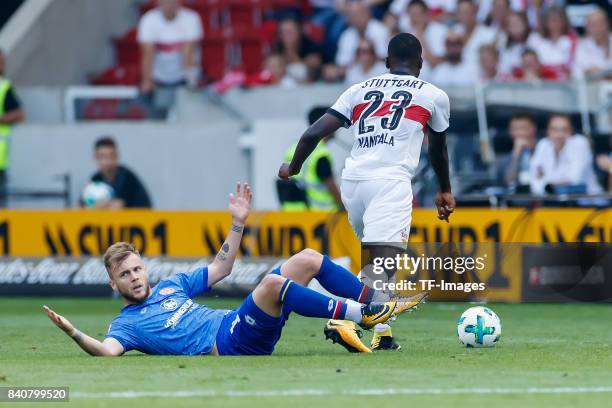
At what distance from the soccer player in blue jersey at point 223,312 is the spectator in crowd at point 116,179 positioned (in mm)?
8032

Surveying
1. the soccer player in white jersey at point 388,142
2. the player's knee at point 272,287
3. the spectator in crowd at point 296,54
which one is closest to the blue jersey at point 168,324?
the player's knee at point 272,287

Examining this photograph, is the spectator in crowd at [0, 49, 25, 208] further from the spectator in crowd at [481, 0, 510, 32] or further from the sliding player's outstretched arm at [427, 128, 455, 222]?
the sliding player's outstretched arm at [427, 128, 455, 222]

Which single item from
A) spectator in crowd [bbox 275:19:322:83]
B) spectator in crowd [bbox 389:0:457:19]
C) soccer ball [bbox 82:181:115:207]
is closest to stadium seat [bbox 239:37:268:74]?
spectator in crowd [bbox 275:19:322:83]

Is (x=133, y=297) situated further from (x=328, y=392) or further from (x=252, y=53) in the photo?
(x=252, y=53)

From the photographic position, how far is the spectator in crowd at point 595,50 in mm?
18234

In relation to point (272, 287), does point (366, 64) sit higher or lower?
higher

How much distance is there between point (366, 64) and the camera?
18656mm

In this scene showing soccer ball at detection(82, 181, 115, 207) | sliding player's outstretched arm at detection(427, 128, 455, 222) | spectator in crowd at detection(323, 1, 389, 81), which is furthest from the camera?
spectator in crowd at detection(323, 1, 389, 81)

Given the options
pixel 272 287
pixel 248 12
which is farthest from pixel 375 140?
pixel 248 12

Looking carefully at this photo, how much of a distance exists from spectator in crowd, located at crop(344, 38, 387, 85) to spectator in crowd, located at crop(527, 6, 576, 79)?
194cm

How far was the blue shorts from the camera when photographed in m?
8.81

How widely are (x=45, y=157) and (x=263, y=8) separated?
14.5 feet

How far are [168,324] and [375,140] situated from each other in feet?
6.22

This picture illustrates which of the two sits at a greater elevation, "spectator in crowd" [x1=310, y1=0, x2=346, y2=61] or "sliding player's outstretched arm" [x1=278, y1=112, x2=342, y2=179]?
"spectator in crowd" [x1=310, y1=0, x2=346, y2=61]
